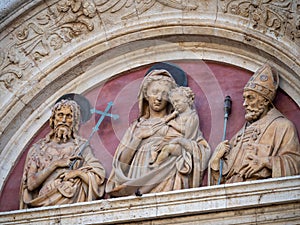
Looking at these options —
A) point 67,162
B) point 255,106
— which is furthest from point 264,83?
point 67,162

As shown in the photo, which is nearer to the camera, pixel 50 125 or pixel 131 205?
pixel 131 205

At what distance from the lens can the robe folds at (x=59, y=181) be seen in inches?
402

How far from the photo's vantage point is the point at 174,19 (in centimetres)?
1087

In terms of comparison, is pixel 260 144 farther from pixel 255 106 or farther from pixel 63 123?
pixel 63 123

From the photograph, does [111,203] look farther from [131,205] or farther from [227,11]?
[227,11]

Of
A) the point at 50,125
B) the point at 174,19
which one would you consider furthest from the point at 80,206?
the point at 174,19

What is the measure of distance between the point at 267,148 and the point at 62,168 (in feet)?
5.90

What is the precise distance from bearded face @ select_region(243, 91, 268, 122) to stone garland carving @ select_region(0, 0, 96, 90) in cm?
176

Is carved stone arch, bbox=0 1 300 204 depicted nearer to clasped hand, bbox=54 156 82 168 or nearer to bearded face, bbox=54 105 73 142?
bearded face, bbox=54 105 73 142

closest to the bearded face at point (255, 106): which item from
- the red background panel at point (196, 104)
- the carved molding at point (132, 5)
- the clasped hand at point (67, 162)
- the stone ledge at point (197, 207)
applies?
the red background panel at point (196, 104)

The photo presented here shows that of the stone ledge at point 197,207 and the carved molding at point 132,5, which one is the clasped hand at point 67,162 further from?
the carved molding at point 132,5

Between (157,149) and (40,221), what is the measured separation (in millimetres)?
1122

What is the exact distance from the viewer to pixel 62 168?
10438mm

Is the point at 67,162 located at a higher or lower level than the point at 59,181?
higher
